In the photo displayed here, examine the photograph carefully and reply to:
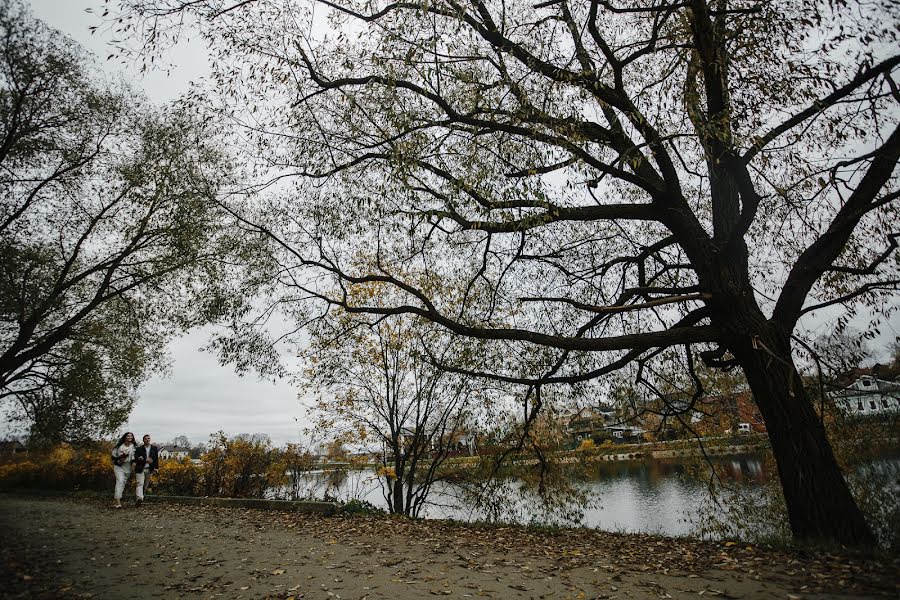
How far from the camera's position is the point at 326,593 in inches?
176

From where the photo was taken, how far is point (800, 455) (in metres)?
5.67

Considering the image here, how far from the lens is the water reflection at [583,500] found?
11.1 m

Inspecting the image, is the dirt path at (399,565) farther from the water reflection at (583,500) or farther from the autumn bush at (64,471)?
the autumn bush at (64,471)

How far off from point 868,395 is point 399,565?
834 centimetres

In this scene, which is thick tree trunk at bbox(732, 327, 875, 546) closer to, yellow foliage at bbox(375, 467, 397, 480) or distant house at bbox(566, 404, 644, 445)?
distant house at bbox(566, 404, 644, 445)

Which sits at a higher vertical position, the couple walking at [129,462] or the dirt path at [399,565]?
the couple walking at [129,462]

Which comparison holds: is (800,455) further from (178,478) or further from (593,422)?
(178,478)

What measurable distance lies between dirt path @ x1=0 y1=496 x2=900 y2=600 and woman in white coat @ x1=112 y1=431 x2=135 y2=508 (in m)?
3.22

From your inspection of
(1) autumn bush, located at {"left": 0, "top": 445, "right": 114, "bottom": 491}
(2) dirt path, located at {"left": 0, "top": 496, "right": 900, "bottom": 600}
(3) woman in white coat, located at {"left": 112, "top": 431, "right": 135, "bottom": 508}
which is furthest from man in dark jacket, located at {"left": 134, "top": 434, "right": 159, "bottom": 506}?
(1) autumn bush, located at {"left": 0, "top": 445, "right": 114, "bottom": 491}

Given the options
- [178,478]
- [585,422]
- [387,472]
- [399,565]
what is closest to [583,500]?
[585,422]

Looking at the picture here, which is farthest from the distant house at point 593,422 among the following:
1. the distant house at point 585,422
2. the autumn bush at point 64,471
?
the autumn bush at point 64,471

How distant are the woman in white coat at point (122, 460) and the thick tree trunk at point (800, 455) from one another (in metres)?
14.1

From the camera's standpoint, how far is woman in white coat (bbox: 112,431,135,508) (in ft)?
37.4

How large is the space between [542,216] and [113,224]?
14.9 meters
